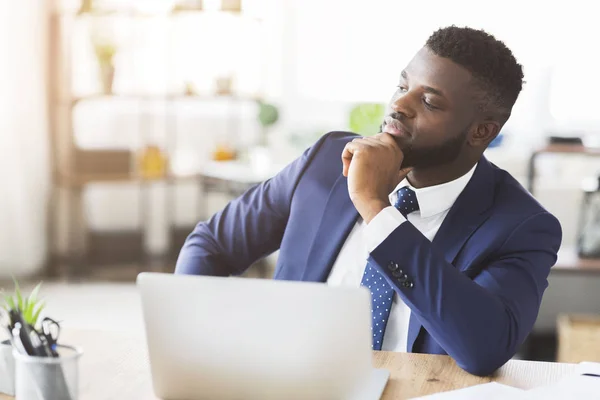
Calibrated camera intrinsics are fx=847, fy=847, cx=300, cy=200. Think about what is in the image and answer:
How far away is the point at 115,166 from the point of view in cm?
477

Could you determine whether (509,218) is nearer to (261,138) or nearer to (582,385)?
(582,385)

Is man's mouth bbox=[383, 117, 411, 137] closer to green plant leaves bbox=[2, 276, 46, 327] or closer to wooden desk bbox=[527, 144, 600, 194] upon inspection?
green plant leaves bbox=[2, 276, 46, 327]

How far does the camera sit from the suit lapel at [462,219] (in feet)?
4.81

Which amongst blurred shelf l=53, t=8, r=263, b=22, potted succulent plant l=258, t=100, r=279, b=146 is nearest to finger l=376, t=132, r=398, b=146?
blurred shelf l=53, t=8, r=263, b=22

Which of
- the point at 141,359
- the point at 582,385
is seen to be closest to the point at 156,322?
the point at 141,359

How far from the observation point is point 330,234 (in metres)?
1.61

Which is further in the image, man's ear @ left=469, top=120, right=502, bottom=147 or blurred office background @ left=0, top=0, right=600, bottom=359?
blurred office background @ left=0, top=0, right=600, bottom=359

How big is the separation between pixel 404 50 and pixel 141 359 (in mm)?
5467

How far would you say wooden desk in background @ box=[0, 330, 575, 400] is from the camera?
1.13 m

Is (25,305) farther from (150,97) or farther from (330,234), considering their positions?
(150,97)

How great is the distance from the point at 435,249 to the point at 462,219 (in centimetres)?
18

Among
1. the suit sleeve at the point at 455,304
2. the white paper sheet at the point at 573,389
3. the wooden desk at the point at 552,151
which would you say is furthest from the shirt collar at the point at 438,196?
the wooden desk at the point at 552,151

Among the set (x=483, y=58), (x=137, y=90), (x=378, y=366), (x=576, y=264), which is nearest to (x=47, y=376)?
(x=378, y=366)

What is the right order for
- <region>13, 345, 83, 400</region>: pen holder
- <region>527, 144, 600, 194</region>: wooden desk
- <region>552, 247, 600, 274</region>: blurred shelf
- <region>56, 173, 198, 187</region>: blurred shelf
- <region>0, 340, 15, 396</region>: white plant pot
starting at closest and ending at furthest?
<region>13, 345, 83, 400</region>: pen holder < <region>0, 340, 15, 396</region>: white plant pot < <region>552, 247, 600, 274</region>: blurred shelf < <region>527, 144, 600, 194</region>: wooden desk < <region>56, 173, 198, 187</region>: blurred shelf
